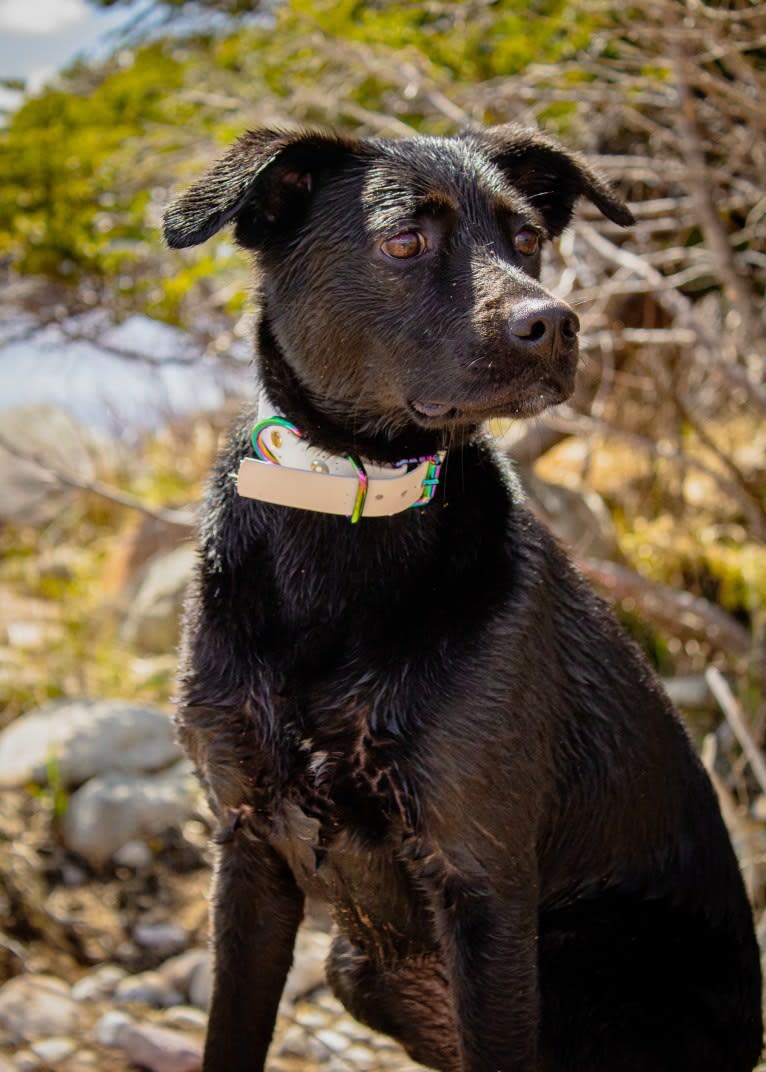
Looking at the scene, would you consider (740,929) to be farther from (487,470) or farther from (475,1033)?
(487,470)

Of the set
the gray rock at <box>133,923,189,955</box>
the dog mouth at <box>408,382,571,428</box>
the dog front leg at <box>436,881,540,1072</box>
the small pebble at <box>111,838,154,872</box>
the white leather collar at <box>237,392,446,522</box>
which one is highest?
the dog mouth at <box>408,382,571,428</box>

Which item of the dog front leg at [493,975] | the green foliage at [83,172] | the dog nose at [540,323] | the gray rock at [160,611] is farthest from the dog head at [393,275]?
the gray rock at [160,611]

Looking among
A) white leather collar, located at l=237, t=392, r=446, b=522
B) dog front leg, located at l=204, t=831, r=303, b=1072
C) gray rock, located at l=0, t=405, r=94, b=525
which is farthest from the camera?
gray rock, located at l=0, t=405, r=94, b=525

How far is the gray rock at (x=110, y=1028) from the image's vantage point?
3026 mm

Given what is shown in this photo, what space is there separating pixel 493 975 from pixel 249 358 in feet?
4.64

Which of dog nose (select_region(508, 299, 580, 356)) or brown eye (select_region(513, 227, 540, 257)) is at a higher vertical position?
brown eye (select_region(513, 227, 540, 257))

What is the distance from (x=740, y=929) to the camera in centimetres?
245

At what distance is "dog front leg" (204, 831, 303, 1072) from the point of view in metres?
2.35

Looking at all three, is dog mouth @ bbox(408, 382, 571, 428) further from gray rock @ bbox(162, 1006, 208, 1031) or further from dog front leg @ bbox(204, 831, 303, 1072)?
gray rock @ bbox(162, 1006, 208, 1031)

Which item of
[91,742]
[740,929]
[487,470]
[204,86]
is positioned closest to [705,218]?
[487,470]

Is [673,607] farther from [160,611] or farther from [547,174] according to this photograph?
[160,611]

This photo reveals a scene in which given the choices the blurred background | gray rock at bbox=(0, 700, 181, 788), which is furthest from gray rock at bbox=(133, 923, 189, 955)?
gray rock at bbox=(0, 700, 181, 788)

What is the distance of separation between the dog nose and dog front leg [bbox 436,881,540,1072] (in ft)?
3.32

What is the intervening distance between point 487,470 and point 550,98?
1833 millimetres
